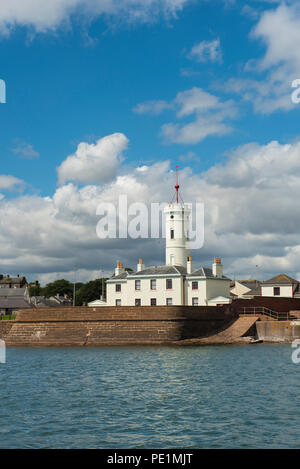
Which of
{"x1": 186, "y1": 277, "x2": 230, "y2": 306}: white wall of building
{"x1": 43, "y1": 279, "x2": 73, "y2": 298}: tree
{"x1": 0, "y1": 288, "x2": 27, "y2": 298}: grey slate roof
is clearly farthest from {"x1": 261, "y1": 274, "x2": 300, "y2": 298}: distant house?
{"x1": 43, "y1": 279, "x2": 73, "y2": 298}: tree

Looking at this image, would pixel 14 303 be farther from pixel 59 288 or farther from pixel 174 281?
pixel 59 288

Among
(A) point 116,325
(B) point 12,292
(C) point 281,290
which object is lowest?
(A) point 116,325

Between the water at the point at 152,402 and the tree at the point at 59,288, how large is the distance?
98.9m

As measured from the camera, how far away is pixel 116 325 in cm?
4866

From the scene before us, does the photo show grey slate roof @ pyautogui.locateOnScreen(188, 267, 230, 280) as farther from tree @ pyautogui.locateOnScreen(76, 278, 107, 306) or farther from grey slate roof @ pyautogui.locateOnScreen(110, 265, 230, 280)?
tree @ pyautogui.locateOnScreen(76, 278, 107, 306)

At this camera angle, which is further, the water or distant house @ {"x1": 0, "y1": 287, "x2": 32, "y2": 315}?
distant house @ {"x1": 0, "y1": 287, "x2": 32, "y2": 315}

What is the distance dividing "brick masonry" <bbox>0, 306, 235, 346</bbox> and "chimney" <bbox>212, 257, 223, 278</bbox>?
29.0 feet

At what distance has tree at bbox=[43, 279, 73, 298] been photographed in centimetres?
13438

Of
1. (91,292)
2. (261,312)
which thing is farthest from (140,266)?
(91,292)

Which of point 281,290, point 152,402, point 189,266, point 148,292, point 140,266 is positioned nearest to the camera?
point 152,402

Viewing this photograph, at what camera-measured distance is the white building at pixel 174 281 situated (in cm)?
5781

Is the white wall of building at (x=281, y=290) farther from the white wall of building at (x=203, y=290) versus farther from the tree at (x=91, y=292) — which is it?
the tree at (x=91, y=292)

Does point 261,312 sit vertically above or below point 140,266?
below

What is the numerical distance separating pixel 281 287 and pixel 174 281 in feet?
49.3
